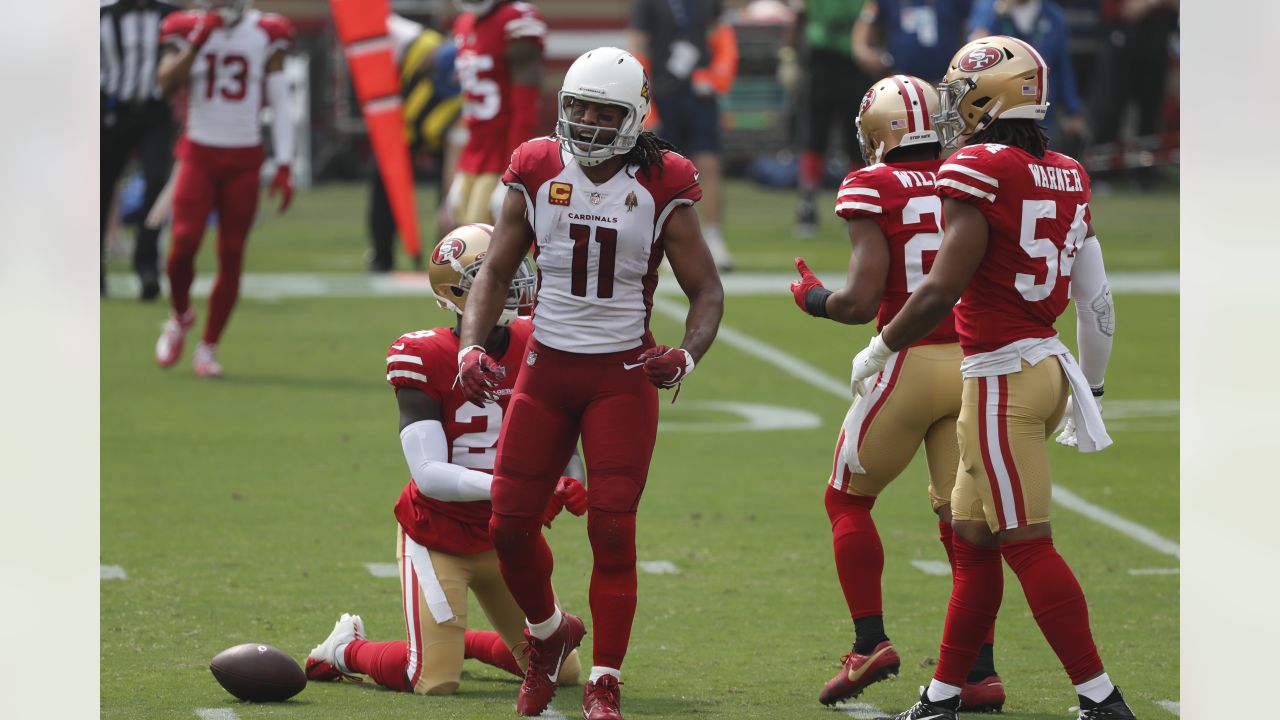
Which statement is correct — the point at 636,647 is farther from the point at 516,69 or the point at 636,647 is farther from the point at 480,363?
the point at 516,69

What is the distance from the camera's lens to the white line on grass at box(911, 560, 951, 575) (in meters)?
6.16

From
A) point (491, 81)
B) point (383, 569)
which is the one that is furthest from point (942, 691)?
point (491, 81)

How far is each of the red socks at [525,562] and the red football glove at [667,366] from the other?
47 cm

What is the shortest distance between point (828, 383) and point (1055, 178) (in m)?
5.84

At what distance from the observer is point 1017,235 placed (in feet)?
13.7

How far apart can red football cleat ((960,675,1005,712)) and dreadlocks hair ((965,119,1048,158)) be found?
1276 millimetres

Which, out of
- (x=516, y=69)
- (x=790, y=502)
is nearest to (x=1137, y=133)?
→ (x=516, y=69)

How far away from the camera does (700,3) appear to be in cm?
1470

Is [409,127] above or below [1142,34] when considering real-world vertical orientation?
below

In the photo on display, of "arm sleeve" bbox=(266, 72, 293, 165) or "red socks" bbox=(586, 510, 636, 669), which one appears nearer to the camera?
"red socks" bbox=(586, 510, 636, 669)

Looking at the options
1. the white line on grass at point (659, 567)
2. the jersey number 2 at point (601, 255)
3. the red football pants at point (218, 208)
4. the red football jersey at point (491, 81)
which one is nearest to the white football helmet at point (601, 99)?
the jersey number 2 at point (601, 255)

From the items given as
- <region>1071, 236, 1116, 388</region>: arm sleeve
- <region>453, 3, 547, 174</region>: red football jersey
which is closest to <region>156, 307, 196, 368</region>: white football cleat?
<region>453, 3, 547, 174</region>: red football jersey

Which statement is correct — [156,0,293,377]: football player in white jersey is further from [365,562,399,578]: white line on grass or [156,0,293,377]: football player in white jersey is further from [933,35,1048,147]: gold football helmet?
[933,35,1048,147]: gold football helmet
